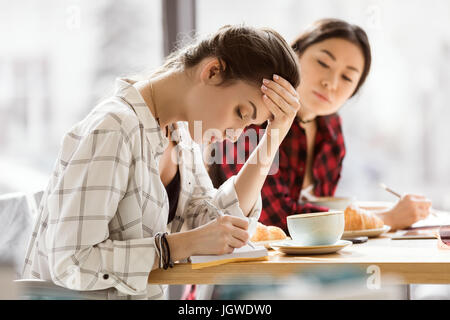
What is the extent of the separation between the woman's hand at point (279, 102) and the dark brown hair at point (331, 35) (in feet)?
2.05

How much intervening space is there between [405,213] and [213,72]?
2.24 ft

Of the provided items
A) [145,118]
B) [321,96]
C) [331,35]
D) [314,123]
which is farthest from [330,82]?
[145,118]

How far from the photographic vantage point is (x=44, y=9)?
2098mm

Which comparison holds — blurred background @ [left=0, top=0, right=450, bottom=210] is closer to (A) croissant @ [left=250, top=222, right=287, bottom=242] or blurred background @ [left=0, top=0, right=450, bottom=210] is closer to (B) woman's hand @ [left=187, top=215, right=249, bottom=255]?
(A) croissant @ [left=250, top=222, right=287, bottom=242]

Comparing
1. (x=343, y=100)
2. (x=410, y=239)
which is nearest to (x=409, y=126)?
(x=343, y=100)

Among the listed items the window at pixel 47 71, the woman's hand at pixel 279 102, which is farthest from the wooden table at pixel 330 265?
the window at pixel 47 71

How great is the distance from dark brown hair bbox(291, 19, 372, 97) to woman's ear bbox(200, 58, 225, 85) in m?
0.71

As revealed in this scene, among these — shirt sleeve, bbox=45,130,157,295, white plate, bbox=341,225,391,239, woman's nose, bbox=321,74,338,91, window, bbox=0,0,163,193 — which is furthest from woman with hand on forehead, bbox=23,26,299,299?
window, bbox=0,0,163,193

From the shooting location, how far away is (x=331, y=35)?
1.82 m

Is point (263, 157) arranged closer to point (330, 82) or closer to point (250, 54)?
point (250, 54)

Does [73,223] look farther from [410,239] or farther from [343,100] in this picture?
[343,100]
